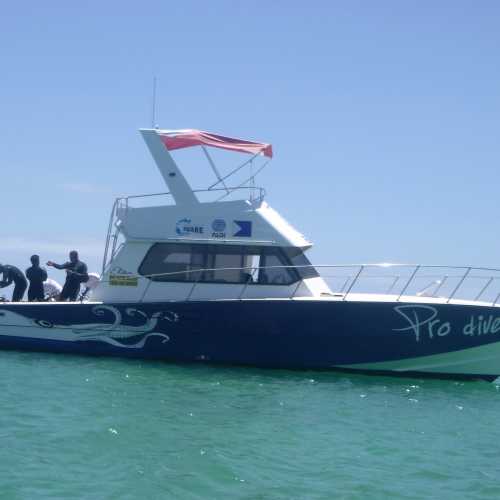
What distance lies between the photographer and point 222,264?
13227 mm

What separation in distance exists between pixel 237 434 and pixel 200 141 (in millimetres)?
6496

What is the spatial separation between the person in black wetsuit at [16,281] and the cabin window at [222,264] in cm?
259

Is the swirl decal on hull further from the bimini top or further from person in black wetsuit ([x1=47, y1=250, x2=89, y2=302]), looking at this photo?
the bimini top

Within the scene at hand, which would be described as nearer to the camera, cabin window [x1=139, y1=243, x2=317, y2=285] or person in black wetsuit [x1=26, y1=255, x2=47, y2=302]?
cabin window [x1=139, y1=243, x2=317, y2=285]

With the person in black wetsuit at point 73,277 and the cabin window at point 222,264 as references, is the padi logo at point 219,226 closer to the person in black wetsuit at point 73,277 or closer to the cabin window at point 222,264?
the cabin window at point 222,264

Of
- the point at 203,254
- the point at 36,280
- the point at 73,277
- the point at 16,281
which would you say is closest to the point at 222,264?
the point at 203,254

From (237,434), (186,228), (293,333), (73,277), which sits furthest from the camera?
(73,277)

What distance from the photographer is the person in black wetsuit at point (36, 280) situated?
1452cm

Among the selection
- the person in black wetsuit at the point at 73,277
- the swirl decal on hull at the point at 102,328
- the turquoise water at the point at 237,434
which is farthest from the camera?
the person in black wetsuit at the point at 73,277

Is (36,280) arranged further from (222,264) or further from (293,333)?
(293,333)

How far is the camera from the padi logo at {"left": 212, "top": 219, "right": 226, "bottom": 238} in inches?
521

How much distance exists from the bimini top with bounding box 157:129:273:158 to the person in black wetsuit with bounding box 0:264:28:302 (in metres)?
3.57

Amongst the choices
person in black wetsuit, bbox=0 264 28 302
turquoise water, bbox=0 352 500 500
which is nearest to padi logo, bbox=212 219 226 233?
turquoise water, bbox=0 352 500 500

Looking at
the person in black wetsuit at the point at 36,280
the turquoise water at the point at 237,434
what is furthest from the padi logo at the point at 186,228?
the person in black wetsuit at the point at 36,280
